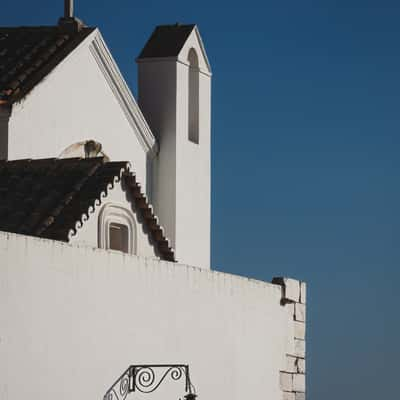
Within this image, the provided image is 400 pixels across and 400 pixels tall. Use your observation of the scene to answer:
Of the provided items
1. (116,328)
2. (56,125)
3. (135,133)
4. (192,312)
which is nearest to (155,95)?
(135,133)

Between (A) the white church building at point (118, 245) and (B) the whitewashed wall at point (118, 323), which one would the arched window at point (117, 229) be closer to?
(A) the white church building at point (118, 245)

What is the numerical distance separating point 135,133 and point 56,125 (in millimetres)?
3568

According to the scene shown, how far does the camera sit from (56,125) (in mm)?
23453

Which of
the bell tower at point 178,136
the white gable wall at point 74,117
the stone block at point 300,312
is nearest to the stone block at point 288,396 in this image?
the stone block at point 300,312

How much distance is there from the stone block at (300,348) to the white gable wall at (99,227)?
250 cm

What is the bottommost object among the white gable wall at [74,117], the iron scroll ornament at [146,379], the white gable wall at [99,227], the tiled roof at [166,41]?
the iron scroll ornament at [146,379]

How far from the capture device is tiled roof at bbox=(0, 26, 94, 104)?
22.8 metres

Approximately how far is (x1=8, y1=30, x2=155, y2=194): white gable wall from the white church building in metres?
0.03

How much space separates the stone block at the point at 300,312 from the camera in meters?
21.8

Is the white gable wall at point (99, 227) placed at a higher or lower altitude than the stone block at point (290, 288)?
higher

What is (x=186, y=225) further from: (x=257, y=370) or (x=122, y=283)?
(x=122, y=283)

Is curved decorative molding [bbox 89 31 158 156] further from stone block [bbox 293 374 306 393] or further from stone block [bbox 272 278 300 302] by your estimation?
stone block [bbox 293 374 306 393]

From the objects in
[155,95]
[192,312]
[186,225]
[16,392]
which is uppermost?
[155,95]

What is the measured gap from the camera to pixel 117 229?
65.8 feet
